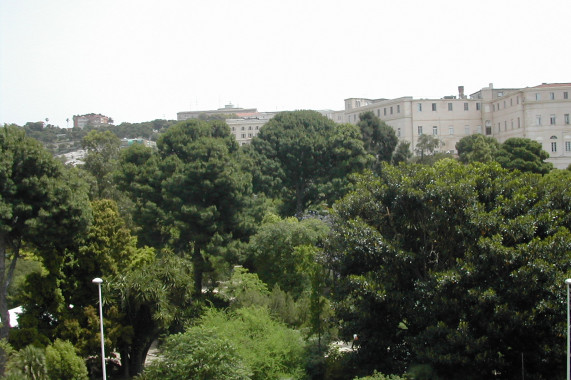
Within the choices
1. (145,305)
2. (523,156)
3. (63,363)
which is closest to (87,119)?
(523,156)

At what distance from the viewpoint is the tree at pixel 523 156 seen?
164ft

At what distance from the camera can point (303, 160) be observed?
4725cm

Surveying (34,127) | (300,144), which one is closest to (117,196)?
(300,144)

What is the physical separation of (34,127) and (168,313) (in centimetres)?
14158

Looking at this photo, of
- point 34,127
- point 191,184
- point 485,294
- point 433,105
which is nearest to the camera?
point 485,294

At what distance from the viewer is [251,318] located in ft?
74.4

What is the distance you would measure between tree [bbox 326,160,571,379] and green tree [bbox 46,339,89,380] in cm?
884

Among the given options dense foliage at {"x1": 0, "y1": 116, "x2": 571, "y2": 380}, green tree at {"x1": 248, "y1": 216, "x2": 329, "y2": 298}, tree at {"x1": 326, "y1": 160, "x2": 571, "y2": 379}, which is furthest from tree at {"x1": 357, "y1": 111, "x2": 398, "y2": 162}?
tree at {"x1": 326, "y1": 160, "x2": 571, "y2": 379}

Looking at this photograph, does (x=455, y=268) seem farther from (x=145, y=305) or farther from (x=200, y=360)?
(x=145, y=305)

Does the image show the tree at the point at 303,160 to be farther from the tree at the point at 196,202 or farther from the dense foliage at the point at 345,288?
the dense foliage at the point at 345,288

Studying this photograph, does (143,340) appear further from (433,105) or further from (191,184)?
(433,105)

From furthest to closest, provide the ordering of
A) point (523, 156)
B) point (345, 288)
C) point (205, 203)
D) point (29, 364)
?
point (523, 156)
point (205, 203)
point (345, 288)
point (29, 364)

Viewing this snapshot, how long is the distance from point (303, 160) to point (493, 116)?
46446 mm

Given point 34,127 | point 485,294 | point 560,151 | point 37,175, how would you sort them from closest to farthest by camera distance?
point 485,294
point 37,175
point 560,151
point 34,127
